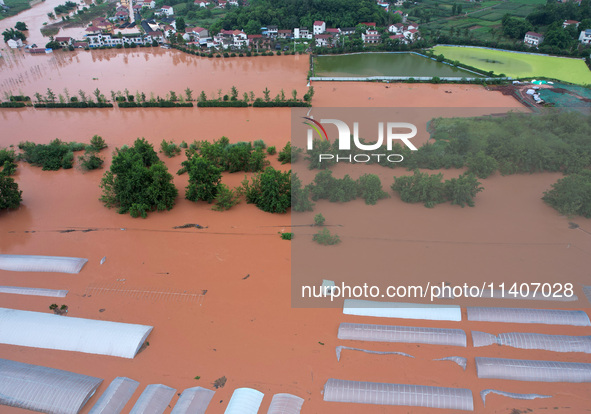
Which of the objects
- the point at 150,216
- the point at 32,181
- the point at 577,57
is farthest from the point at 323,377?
the point at 577,57

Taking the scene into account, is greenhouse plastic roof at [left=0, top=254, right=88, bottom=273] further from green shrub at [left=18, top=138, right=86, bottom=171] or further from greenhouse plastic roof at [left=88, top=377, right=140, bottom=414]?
green shrub at [left=18, top=138, right=86, bottom=171]

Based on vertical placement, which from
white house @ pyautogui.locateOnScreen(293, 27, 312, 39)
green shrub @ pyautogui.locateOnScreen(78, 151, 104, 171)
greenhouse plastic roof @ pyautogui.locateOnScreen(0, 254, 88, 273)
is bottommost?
greenhouse plastic roof @ pyautogui.locateOnScreen(0, 254, 88, 273)

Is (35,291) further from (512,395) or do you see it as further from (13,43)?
Answer: (13,43)

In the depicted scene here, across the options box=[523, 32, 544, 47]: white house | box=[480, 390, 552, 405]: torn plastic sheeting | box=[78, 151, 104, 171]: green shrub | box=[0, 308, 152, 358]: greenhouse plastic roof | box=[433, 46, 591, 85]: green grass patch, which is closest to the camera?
box=[480, 390, 552, 405]: torn plastic sheeting

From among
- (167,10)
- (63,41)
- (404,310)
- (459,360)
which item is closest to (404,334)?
(404,310)

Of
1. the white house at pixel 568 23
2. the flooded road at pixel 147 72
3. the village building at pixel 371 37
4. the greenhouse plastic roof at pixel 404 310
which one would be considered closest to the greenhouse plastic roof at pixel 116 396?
the greenhouse plastic roof at pixel 404 310

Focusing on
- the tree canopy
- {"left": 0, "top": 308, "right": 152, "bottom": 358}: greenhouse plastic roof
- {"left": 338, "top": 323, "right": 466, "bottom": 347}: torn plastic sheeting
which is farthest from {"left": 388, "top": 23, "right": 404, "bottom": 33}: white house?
{"left": 0, "top": 308, "right": 152, "bottom": 358}: greenhouse plastic roof

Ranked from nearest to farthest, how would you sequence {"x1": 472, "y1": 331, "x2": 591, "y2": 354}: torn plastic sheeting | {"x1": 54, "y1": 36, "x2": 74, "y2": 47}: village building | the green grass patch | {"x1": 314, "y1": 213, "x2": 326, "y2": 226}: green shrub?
{"x1": 472, "y1": 331, "x2": 591, "y2": 354}: torn plastic sheeting < {"x1": 314, "y1": 213, "x2": 326, "y2": 226}: green shrub < the green grass patch < {"x1": 54, "y1": 36, "x2": 74, "y2": 47}: village building
